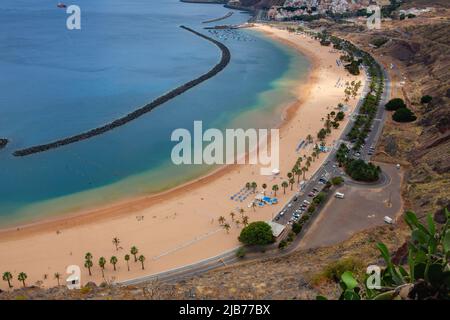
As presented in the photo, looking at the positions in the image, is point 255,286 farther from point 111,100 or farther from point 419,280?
point 111,100

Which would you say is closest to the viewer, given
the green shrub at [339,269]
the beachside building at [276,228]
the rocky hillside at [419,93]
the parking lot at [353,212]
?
the green shrub at [339,269]

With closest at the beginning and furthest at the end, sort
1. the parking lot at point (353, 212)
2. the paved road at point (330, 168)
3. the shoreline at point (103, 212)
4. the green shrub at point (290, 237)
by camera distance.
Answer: the green shrub at point (290, 237)
the parking lot at point (353, 212)
the shoreline at point (103, 212)
the paved road at point (330, 168)

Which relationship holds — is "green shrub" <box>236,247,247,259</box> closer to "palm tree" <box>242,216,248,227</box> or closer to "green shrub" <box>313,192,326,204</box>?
"palm tree" <box>242,216,248,227</box>

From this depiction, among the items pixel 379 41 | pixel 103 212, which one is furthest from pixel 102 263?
pixel 379 41

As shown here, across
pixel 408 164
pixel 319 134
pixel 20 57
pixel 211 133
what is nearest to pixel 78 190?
pixel 211 133

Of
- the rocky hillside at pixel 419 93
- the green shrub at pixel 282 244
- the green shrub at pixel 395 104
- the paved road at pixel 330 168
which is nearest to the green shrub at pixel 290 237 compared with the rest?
the green shrub at pixel 282 244

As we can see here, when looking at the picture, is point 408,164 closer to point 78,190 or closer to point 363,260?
point 363,260

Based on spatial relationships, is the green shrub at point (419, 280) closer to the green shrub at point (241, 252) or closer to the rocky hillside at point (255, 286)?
the rocky hillside at point (255, 286)
